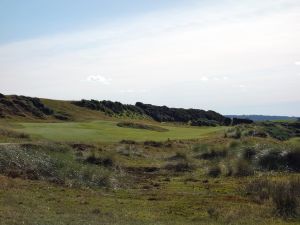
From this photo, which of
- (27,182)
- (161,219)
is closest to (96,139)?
(27,182)

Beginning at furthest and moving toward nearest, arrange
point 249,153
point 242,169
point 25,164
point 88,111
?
1. point 88,111
2. point 249,153
3. point 242,169
4. point 25,164

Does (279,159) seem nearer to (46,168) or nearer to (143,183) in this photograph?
(143,183)

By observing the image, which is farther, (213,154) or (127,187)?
(213,154)

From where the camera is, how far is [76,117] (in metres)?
110

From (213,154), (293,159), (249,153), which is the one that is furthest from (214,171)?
(213,154)

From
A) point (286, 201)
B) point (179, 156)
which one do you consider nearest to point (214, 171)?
point (179, 156)

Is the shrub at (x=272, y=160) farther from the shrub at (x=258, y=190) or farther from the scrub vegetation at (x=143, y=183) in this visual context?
the shrub at (x=258, y=190)

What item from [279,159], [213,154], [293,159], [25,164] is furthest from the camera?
[213,154]

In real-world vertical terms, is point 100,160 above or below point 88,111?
below

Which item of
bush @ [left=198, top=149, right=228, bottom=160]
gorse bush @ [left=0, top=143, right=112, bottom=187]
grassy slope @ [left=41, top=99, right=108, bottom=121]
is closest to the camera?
gorse bush @ [left=0, top=143, right=112, bottom=187]

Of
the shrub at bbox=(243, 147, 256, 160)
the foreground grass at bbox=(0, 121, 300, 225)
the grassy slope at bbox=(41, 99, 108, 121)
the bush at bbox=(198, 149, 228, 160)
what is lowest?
the foreground grass at bbox=(0, 121, 300, 225)

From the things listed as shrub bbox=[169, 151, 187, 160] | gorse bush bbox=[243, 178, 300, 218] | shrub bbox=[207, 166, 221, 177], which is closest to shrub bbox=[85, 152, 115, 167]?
shrub bbox=[207, 166, 221, 177]

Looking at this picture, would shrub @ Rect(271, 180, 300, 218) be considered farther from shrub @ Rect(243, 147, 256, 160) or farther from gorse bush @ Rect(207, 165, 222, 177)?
shrub @ Rect(243, 147, 256, 160)

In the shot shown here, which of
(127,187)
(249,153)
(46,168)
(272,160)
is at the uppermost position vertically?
(249,153)
